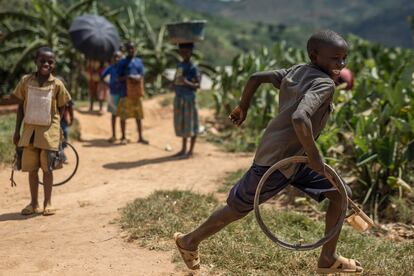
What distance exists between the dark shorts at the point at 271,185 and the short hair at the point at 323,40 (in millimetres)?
689

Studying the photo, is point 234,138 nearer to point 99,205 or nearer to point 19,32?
point 99,205

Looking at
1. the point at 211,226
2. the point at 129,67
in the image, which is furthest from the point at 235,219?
the point at 129,67

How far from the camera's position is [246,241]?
4125 mm

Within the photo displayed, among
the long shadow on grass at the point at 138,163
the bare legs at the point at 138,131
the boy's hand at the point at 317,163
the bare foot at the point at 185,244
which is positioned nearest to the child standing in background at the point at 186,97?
the long shadow on grass at the point at 138,163

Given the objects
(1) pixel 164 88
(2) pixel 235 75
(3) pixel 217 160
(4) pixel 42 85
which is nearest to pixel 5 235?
(4) pixel 42 85

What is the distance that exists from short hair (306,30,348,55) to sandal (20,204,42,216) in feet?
9.88

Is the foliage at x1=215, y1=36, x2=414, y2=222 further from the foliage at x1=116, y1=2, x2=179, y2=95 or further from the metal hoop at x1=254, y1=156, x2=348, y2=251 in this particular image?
the foliage at x1=116, y1=2, x2=179, y2=95

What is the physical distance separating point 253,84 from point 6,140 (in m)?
4.81

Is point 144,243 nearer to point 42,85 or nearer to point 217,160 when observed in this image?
point 42,85

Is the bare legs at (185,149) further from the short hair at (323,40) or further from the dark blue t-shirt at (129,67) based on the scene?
the short hair at (323,40)

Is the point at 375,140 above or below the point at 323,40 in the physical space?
below

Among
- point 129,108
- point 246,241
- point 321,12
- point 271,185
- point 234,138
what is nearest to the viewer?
point 271,185

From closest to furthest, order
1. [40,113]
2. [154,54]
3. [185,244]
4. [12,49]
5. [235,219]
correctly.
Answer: [235,219]
[185,244]
[40,113]
[12,49]
[154,54]

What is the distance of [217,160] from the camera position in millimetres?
7734
